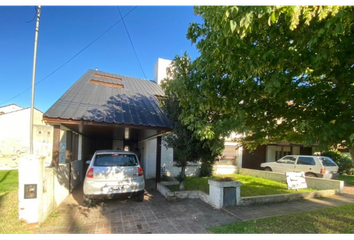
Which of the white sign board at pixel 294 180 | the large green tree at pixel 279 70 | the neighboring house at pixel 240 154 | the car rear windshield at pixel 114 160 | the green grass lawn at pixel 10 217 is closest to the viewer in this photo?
the large green tree at pixel 279 70

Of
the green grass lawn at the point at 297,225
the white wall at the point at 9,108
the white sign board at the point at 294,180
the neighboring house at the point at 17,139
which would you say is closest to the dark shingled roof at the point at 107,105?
the green grass lawn at the point at 297,225

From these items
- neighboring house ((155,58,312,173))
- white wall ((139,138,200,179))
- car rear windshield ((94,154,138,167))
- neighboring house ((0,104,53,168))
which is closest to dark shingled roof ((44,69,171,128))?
car rear windshield ((94,154,138,167))

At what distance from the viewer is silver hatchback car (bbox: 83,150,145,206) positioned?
18.4 feet

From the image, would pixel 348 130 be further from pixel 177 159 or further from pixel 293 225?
pixel 177 159

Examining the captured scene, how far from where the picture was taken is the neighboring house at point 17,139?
14.3m

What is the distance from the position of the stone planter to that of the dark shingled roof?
9.26ft

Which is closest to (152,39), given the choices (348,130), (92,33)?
(92,33)

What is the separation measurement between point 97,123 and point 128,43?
461 cm

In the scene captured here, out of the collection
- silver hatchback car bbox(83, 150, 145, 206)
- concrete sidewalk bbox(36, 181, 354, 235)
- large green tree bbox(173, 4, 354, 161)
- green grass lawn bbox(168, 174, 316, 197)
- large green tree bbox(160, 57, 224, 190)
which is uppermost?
large green tree bbox(173, 4, 354, 161)

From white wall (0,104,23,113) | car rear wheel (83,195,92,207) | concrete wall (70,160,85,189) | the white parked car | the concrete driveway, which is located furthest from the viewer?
white wall (0,104,23,113)

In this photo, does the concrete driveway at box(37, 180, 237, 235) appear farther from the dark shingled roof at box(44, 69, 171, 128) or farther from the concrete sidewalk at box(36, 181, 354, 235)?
the dark shingled roof at box(44, 69, 171, 128)

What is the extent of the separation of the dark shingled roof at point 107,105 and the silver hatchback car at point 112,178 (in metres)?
1.29

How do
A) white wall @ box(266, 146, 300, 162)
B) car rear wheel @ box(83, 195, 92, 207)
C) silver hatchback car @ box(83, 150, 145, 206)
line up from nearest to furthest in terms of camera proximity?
silver hatchback car @ box(83, 150, 145, 206)
car rear wheel @ box(83, 195, 92, 207)
white wall @ box(266, 146, 300, 162)

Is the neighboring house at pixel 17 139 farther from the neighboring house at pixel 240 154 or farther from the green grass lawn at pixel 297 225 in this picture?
the green grass lawn at pixel 297 225
